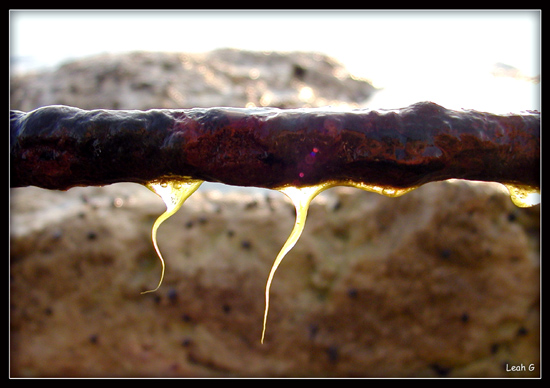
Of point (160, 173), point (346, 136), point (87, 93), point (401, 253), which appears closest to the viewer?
point (346, 136)

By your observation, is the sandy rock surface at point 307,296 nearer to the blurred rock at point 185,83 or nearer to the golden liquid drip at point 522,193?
the blurred rock at point 185,83

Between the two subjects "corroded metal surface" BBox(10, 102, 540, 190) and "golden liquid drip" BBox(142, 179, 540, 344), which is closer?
"corroded metal surface" BBox(10, 102, 540, 190)

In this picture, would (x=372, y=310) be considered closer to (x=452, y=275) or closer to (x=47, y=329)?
(x=452, y=275)

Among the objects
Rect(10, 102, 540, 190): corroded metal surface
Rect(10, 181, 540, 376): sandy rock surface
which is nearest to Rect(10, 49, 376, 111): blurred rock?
Rect(10, 181, 540, 376): sandy rock surface

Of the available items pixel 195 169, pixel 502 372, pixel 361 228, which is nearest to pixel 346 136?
pixel 195 169
